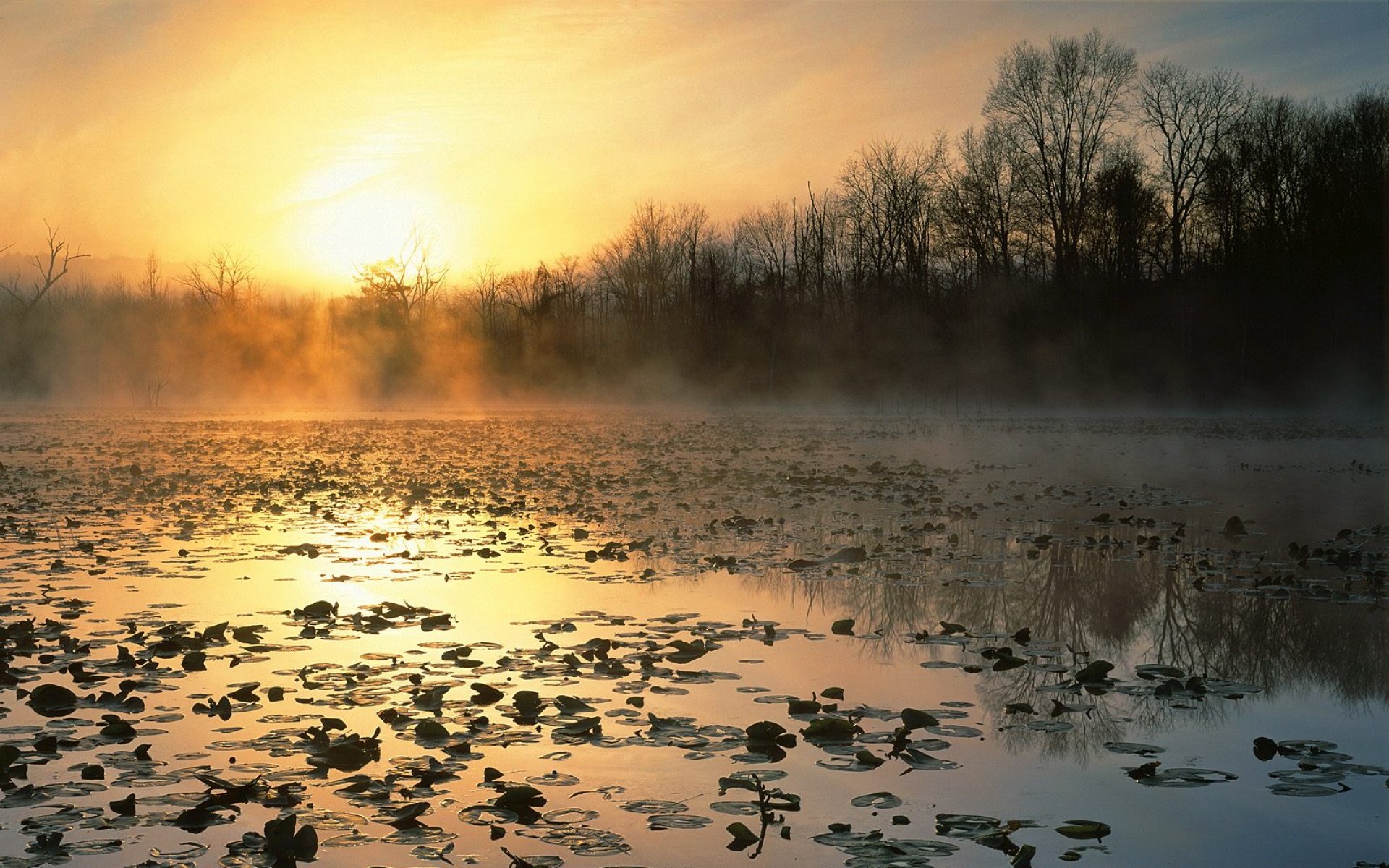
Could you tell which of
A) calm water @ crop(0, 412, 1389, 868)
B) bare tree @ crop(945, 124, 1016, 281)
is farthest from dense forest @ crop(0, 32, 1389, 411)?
calm water @ crop(0, 412, 1389, 868)

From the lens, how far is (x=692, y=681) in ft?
18.7

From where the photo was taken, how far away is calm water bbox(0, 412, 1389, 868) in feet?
12.5

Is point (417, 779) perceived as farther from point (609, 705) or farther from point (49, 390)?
point (49, 390)

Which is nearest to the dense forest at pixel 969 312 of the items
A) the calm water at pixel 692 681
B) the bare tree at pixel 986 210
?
the bare tree at pixel 986 210

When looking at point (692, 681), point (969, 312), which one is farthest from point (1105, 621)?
point (969, 312)

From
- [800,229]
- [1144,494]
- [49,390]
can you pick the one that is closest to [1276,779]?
[1144,494]

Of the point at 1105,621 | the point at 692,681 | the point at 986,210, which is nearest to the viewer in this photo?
the point at 692,681

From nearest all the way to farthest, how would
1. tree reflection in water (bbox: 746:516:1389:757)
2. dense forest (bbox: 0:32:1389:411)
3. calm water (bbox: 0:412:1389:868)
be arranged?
calm water (bbox: 0:412:1389:868) → tree reflection in water (bbox: 746:516:1389:757) → dense forest (bbox: 0:32:1389:411)

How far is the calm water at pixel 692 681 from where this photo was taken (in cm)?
381

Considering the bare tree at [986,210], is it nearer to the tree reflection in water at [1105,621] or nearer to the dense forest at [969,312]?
the dense forest at [969,312]

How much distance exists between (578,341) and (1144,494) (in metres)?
56.1

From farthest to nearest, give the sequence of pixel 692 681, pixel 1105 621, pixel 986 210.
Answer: pixel 986 210, pixel 1105 621, pixel 692 681

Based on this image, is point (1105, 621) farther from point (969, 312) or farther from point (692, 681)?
point (969, 312)

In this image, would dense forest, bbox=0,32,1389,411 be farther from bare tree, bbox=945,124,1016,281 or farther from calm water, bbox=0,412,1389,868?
calm water, bbox=0,412,1389,868
